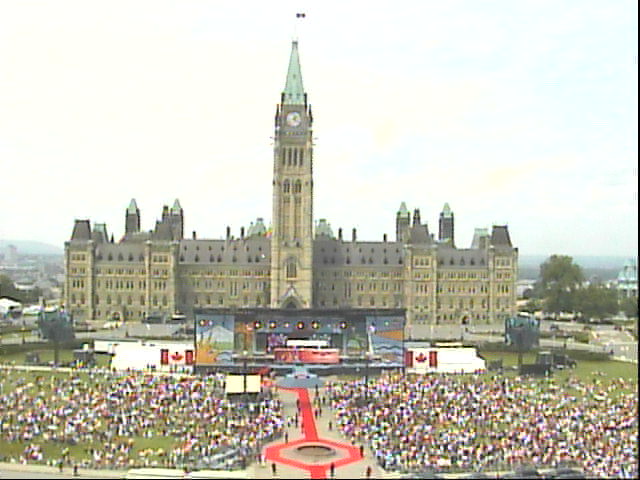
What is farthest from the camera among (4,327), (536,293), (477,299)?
(536,293)

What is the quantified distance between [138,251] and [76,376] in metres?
48.5

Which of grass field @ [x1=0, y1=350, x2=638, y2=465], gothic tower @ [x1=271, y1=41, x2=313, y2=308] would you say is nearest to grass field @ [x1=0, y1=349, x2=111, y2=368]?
grass field @ [x1=0, y1=350, x2=638, y2=465]

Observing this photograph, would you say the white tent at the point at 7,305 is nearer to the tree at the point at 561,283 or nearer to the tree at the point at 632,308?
the tree at the point at 561,283

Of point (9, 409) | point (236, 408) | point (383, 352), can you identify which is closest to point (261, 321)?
point (383, 352)

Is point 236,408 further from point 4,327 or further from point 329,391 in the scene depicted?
point 4,327

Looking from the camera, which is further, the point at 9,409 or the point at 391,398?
the point at 391,398

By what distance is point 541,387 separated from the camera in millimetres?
47312

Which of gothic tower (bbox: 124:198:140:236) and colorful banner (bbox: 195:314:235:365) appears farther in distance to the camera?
gothic tower (bbox: 124:198:140:236)

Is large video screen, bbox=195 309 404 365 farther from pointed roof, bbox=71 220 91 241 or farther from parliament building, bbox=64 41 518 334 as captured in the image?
pointed roof, bbox=71 220 91 241

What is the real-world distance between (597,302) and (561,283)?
10124 mm

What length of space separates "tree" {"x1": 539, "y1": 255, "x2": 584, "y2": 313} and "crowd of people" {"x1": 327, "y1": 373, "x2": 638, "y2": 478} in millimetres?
48320

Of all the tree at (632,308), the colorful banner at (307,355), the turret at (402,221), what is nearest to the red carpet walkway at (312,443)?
the tree at (632,308)

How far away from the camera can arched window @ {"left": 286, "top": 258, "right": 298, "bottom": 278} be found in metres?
92.9

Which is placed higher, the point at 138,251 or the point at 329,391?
the point at 138,251
